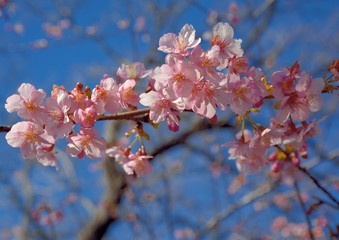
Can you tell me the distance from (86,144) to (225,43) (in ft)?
1.92

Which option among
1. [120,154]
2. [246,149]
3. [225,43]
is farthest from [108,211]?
[225,43]

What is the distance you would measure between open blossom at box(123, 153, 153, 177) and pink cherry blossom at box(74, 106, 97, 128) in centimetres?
40

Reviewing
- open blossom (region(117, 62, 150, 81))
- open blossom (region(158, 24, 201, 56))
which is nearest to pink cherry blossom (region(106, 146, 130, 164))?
open blossom (region(117, 62, 150, 81))

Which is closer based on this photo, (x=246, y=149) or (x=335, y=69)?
(x=335, y=69)

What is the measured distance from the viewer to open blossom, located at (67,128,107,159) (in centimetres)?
125

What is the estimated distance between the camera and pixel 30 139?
4.09 ft

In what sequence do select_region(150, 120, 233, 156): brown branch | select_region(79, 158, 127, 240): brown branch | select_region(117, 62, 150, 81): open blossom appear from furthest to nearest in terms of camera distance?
select_region(150, 120, 233, 156): brown branch → select_region(79, 158, 127, 240): brown branch → select_region(117, 62, 150, 81): open blossom

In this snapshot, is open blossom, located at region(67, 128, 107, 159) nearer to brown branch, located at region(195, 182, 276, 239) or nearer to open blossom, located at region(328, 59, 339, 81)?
open blossom, located at region(328, 59, 339, 81)

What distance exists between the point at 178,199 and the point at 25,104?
578 centimetres


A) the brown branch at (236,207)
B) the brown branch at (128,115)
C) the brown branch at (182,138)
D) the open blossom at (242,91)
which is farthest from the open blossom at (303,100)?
the brown branch at (182,138)

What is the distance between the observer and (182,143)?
17.7ft

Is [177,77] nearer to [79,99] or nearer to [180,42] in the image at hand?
[180,42]

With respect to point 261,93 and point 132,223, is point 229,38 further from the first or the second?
point 132,223

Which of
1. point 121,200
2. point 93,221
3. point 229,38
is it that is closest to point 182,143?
point 121,200
